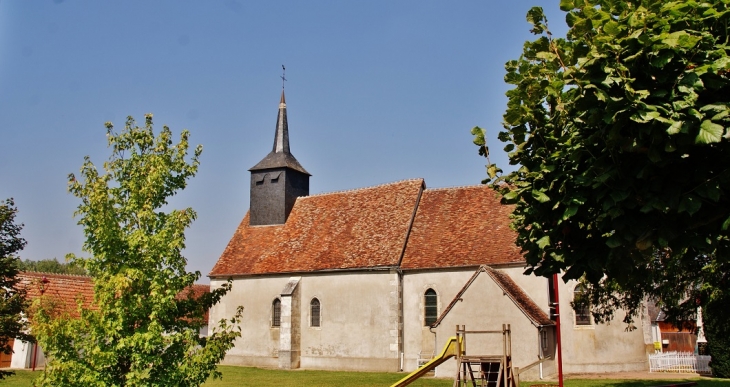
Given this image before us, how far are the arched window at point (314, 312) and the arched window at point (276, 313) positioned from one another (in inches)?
74.9

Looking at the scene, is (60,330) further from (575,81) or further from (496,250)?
(496,250)

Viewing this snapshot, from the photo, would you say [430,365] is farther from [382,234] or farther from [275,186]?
[275,186]

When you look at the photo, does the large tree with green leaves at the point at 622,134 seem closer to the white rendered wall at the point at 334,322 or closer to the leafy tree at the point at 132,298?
the leafy tree at the point at 132,298

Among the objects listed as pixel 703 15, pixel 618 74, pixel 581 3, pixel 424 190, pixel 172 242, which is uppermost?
pixel 424 190

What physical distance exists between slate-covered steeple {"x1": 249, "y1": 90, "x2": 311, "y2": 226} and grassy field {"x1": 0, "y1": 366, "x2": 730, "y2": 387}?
955 cm

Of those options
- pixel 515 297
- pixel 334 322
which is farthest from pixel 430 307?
pixel 515 297

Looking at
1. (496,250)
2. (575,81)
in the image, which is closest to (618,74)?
(575,81)

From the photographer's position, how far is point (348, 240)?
29.8 meters

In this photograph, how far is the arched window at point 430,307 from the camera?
2655 cm

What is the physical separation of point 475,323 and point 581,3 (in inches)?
716

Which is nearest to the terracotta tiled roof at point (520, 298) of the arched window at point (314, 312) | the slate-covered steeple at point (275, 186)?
the arched window at point (314, 312)

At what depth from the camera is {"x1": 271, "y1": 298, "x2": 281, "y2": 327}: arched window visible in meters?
30.2

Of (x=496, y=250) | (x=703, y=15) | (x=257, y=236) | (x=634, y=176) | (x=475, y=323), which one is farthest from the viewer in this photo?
(x=257, y=236)

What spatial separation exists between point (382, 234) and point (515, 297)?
8.42m
